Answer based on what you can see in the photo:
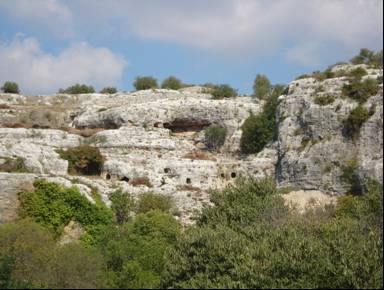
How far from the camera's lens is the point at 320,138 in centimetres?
4166

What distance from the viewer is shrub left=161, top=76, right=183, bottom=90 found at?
8069 centimetres

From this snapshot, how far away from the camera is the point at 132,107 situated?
5819cm

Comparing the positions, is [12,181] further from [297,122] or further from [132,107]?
[132,107]

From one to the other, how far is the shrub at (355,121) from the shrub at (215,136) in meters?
16.2

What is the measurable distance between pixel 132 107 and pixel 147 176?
15.9 meters

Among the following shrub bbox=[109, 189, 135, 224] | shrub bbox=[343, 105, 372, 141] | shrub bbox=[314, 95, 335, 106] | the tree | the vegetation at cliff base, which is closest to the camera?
the vegetation at cliff base

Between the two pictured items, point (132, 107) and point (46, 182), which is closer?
point (46, 182)

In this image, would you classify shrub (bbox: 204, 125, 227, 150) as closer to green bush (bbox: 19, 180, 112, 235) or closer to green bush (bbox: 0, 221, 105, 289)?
green bush (bbox: 19, 180, 112, 235)

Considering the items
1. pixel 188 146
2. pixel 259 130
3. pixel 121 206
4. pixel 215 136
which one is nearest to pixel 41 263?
pixel 121 206

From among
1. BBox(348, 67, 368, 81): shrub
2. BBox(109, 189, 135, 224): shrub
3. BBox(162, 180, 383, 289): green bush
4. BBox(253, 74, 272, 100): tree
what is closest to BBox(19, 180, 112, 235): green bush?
BBox(109, 189, 135, 224): shrub

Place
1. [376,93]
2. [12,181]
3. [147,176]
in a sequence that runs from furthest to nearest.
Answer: [147,176]
[376,93]
[12,181]

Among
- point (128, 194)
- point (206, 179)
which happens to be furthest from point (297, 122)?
point (128, 194)

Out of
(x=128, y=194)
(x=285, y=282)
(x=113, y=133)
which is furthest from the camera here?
(x=113, y=133)

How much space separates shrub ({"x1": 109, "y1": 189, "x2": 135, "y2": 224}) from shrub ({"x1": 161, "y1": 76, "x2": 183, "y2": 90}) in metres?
45.8
